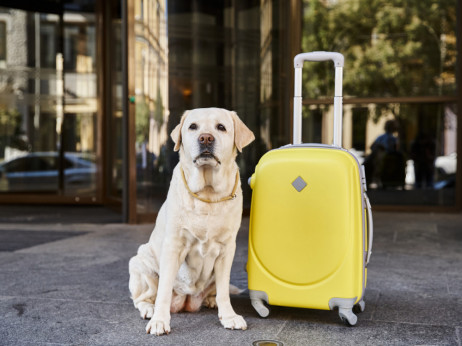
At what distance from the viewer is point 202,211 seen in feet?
11.5

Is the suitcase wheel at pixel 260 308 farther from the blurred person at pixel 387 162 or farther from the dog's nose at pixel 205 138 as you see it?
the blurred person at pixel 387 162

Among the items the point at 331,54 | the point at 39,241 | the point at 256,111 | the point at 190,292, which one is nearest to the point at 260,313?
the point at 190,292

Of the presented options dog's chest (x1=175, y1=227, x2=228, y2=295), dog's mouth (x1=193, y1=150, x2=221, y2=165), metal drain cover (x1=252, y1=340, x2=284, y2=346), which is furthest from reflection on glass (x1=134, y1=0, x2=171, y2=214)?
metal drain cover (x1=252, y1=340, x2=284, y2=346)

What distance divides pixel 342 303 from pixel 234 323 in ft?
2.06

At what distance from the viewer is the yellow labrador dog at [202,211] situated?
11.4 ft

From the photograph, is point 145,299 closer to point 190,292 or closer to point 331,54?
point 190,292

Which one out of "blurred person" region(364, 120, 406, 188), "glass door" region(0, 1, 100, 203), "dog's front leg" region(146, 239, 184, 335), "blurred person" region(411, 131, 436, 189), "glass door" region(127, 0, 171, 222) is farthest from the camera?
"glass door" region(0, 1, 100, 203)

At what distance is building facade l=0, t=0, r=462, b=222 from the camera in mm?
8273

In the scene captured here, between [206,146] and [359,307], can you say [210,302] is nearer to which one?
[359,307]

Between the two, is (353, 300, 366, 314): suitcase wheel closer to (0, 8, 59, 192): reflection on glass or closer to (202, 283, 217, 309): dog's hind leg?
(202, 283, 217, 309): dog's hind leg

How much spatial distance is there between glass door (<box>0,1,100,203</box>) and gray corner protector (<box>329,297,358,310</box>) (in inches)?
322

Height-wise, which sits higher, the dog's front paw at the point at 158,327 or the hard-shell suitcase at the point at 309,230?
the hard-shell suitcase at the point at 309,230

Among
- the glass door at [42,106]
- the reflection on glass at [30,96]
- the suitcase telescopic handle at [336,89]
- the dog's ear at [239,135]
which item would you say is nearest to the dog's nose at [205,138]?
the dog's ear at [239,135]

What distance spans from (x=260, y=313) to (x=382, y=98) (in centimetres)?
705
